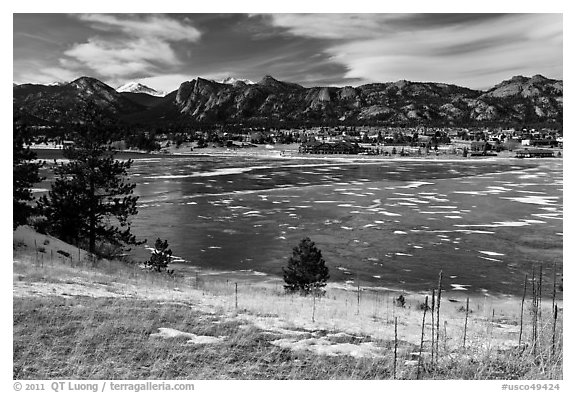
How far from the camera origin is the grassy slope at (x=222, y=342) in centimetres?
625

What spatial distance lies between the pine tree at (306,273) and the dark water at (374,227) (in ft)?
8.68

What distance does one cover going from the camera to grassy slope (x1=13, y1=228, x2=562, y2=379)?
20.5 ft

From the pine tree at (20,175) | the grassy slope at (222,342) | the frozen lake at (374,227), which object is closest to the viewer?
the grassy slope at (222,342)

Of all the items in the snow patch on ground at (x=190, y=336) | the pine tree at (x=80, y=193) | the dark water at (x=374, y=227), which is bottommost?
the dark water at (x=374, y=227)

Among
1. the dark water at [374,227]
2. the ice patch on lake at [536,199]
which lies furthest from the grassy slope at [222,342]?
the ice patch on lake at [536,199]

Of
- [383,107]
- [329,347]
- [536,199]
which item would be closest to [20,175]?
[329,347]

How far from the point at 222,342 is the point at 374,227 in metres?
20.0

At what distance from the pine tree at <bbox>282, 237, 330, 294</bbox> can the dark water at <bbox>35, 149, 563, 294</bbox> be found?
104 inches

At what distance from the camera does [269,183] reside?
48188 millimetres

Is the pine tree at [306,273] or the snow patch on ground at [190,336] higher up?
the snow patch on ground at [190,336]

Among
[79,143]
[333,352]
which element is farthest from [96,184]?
[333,352]

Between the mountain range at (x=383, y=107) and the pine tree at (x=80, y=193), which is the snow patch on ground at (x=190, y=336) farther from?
the mountain range at (x=383, y=107)

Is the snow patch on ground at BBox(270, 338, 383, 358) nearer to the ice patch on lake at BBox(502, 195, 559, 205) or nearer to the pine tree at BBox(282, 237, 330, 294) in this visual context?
the pine tree at BBox(282, 237, 330, 294)

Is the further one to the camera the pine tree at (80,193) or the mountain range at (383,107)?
the mountain range at (383,107)
